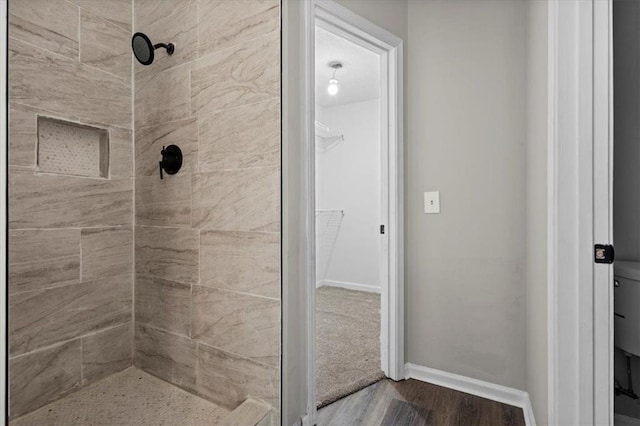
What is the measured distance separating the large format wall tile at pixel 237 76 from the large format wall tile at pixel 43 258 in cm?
89

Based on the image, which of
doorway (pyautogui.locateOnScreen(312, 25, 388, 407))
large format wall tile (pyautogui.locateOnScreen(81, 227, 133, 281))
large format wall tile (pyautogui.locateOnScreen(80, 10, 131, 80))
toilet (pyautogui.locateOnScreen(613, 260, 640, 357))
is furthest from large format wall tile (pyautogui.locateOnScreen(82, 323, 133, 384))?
toilet (pyautogui.locateOnScreen(613, 260, 640, 357))

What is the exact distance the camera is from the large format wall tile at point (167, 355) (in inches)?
75.0

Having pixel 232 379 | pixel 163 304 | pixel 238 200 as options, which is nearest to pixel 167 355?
pixel 163 304

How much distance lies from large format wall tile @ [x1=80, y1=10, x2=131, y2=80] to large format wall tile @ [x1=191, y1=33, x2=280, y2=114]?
0.50m

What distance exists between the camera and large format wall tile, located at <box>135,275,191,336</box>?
193 centimetres

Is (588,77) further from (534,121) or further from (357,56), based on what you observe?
(357,56)

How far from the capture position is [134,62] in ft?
6.97

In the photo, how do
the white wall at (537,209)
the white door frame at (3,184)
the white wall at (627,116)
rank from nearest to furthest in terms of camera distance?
the white door frame at (3,184) < the white wall at (537,209) < the white wall at (627,116)

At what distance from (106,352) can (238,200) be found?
118 cm

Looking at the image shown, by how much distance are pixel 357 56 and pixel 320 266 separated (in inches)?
105

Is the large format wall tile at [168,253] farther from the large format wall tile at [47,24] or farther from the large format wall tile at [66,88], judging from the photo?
the large format wall tile at [47,24]

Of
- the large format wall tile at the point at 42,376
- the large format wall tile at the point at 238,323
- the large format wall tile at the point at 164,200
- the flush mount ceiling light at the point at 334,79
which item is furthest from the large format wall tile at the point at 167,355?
the flush mount ceiling light at the point at 334,79

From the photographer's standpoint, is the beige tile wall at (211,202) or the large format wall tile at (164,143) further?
the large format wall tile at (164,143)

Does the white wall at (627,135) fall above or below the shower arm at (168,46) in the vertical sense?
below
